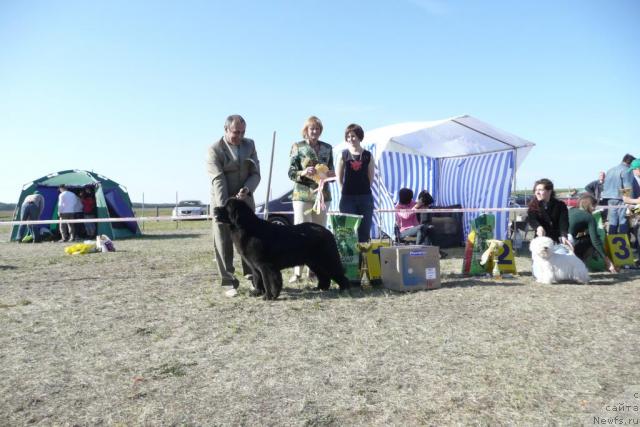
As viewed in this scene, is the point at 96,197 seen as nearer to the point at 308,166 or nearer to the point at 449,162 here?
the point at 449,162

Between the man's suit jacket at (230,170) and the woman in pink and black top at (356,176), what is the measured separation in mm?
918

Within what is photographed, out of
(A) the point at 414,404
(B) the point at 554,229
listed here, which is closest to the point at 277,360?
(A) the point at 414,404

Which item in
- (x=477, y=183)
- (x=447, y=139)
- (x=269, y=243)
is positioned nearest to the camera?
(x=269, y=243)

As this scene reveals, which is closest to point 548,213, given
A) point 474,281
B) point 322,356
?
point 474,281

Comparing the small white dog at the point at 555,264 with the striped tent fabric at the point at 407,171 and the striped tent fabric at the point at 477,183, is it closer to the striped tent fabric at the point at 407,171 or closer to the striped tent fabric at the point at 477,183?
the striped tent fabric at the point at 477,183

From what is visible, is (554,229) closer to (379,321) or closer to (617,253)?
(617,253)

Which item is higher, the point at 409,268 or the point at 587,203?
the point at 587,203

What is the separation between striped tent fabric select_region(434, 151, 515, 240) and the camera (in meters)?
9.47

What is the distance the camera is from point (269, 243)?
457 cm

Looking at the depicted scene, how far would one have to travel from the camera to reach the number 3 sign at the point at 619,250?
20.9ft

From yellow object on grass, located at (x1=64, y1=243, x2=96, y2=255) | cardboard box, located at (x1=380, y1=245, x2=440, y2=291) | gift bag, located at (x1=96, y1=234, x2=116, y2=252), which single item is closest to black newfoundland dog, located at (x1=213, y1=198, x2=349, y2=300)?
cardboard box, located at (x1=380, y1=245, x2=440, y2=291)

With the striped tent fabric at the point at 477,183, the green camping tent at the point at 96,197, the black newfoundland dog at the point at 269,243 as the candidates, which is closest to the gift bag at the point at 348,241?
the black newfoundland dog at the point at 269,243

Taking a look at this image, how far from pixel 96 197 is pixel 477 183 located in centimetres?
1070

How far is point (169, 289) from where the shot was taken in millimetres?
5465
